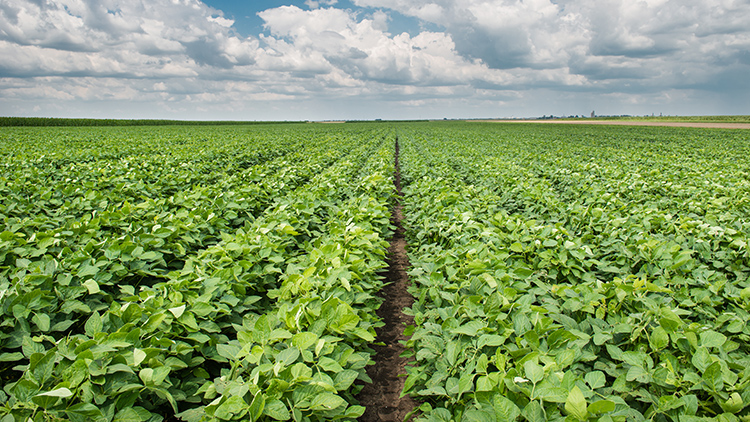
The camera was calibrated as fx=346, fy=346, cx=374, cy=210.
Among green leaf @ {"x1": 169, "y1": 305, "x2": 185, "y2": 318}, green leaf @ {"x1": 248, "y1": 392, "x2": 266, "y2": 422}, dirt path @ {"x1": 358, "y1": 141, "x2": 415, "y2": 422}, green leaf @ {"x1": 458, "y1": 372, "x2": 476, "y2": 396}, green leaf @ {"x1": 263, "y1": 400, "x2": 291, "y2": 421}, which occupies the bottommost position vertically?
dirt path @ {"x1": 358, "y1": 141, "x2": 415, "y2": 422}

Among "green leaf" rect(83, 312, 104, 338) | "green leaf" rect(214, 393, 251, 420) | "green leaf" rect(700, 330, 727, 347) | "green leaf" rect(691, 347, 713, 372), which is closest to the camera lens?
"green leaf" rect(214, 393, 251, 420)

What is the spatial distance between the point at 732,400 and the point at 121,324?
3371 millimetres

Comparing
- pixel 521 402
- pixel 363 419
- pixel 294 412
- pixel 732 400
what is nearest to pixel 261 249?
pixel 363 419

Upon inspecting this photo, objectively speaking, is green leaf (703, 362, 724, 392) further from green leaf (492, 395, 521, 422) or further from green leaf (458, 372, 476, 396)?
green leaf (458, 372, 476, 396)

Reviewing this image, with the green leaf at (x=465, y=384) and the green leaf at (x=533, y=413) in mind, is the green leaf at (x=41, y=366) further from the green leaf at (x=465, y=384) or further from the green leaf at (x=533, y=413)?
the green leaf at (x=533, y=413)

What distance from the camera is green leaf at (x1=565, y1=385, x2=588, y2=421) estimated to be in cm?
153

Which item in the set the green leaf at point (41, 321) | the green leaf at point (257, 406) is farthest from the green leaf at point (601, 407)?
the green leaf at point (41, 321)

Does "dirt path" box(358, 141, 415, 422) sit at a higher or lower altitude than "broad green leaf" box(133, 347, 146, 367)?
lower

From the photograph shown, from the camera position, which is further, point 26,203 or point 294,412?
point 26,203

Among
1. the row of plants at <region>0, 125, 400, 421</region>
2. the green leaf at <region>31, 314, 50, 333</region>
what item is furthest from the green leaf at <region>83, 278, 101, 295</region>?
the green leaf at <region>31, 314, 50, 333</region>

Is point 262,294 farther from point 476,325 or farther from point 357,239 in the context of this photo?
point 476,325

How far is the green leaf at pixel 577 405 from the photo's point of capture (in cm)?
153

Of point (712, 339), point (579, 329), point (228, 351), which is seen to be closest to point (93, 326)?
point (228, 351)

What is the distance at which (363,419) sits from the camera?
2.90 m
